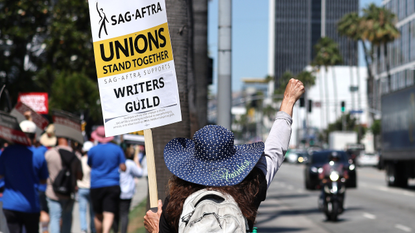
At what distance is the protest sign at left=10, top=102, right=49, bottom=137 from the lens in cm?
908

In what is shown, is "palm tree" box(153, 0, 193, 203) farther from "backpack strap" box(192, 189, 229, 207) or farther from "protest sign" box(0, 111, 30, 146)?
"backpack strap" box(192, 189, 229, 207)

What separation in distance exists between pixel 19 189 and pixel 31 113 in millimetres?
3047

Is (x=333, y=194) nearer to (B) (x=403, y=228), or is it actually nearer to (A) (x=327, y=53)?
(B) (x=403, y=228)

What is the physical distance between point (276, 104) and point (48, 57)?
117 metres

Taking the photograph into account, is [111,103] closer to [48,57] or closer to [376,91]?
[48,57]

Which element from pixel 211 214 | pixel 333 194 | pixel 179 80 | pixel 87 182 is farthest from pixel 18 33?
pixel 211 214

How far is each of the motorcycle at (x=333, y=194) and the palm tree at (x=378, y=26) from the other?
45.5 metres

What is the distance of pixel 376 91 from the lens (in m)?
93.3

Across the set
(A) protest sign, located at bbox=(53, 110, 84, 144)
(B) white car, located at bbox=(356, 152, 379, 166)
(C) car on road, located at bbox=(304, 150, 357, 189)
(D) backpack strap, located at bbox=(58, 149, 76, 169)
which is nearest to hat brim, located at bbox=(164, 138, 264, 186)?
(D) backpack strap, located at bbox=(58, 149, 76, 169)

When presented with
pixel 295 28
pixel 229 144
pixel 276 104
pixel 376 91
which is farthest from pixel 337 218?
pixel 295 28

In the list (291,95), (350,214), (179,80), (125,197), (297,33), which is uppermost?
(297,33)

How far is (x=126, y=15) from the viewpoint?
3990mm

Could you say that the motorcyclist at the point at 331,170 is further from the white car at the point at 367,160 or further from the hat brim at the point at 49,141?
the white car at the point at 367,160

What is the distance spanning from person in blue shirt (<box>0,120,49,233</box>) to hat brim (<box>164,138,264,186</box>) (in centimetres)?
427
